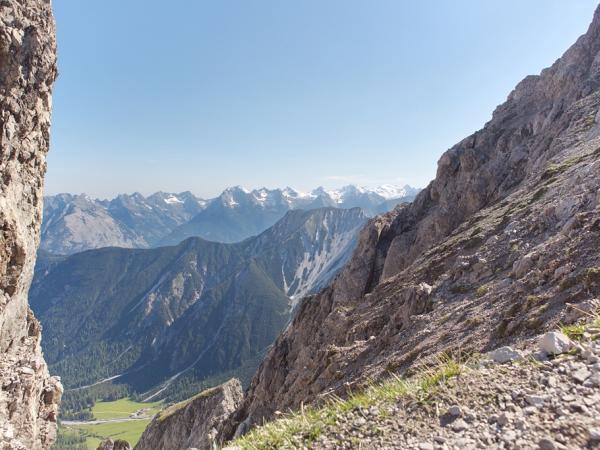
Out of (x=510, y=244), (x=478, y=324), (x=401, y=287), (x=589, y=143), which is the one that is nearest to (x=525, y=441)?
(x=478, y=324)

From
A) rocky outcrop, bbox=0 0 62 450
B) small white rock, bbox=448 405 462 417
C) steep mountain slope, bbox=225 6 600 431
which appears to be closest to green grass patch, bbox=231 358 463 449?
small white rock, bbox=448 405 462 417

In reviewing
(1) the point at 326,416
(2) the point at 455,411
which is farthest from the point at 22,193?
(2) the point at 455,411

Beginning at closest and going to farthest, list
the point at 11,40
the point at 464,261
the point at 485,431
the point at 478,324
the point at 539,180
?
the point at 485,431 → the point at 478,324 → the point at 11,40 → the point at 464,261 → the point at 539,180

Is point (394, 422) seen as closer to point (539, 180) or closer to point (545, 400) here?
point (545, 400)

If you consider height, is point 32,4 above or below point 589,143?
above

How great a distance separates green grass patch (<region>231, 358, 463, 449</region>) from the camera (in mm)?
7781

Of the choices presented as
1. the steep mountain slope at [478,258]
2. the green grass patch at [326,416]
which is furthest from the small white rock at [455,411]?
the steep mountain slope at [478,258]

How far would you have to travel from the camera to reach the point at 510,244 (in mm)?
27031

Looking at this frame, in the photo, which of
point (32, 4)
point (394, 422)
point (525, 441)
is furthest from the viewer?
point (32, 4)

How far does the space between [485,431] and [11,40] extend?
104 feet

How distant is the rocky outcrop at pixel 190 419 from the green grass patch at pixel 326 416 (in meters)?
61.8

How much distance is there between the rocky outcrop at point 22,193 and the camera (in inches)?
921

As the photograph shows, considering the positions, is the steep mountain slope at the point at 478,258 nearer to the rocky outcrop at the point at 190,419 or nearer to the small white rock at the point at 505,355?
the small white rock at the point at 505,355

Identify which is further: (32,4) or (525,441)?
(32,4)
